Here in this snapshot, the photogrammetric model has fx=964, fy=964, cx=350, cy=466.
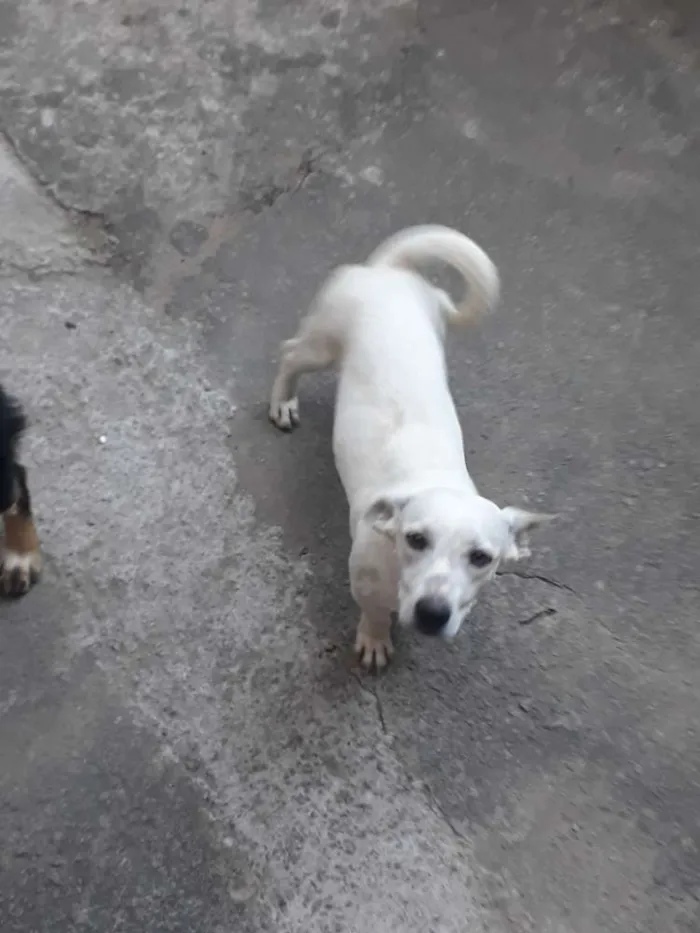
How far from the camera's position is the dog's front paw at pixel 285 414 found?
253 centimetres

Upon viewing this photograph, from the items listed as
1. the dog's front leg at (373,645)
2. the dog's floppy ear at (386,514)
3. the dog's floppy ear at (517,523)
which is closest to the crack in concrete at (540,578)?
the dog's front leg at (373,645)

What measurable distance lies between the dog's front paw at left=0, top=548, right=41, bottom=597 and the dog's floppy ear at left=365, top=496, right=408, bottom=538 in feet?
2.78

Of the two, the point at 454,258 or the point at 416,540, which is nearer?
the point at 416,540

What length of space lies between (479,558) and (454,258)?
82 centimetres

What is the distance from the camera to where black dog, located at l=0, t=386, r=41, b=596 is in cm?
185

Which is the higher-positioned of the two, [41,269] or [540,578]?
[41,269]

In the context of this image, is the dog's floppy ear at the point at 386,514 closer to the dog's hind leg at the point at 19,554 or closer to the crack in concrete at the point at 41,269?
the dog's hind leg at the point at 19,554

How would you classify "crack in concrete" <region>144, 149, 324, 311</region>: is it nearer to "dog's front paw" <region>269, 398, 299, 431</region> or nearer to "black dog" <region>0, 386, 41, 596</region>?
"dog's front paw" <region>269, 398, 299, 431</region>

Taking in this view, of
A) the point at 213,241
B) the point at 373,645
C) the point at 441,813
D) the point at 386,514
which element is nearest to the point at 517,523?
the point at 386,514

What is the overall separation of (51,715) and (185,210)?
1511 millimetres

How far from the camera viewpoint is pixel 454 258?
2260 millimetres

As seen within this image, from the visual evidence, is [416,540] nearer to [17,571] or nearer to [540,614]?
[540,614]

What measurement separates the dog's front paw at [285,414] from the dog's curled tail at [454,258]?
424 millimetres

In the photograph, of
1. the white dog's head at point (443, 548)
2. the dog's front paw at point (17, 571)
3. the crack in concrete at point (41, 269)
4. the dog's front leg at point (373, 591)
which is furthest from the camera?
the crack in concrete at point (41, 269)
